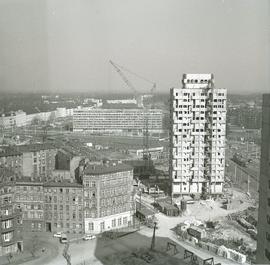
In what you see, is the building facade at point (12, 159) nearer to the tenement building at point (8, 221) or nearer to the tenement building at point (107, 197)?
the tenement building at point (107, 197)

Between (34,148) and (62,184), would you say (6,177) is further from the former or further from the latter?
(34,148)

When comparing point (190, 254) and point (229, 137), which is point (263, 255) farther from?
point (229, 137)

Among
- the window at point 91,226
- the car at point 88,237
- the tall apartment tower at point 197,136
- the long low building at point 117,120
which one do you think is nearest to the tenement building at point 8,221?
the car at point 88,237

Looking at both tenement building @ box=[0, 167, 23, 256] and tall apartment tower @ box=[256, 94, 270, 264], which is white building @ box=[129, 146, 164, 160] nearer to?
tenement building @ box=[0, 167, 23, 256]

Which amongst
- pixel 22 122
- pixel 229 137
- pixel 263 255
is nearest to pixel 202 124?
pixel 263 255

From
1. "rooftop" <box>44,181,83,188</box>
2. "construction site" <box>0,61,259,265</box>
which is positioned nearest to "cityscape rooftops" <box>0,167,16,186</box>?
"rooftop" <box>44,181,83,188</box>

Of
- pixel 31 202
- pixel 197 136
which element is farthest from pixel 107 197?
pixel 197 136

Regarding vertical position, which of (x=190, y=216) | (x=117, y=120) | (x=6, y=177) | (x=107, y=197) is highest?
(x=6, y=177)
